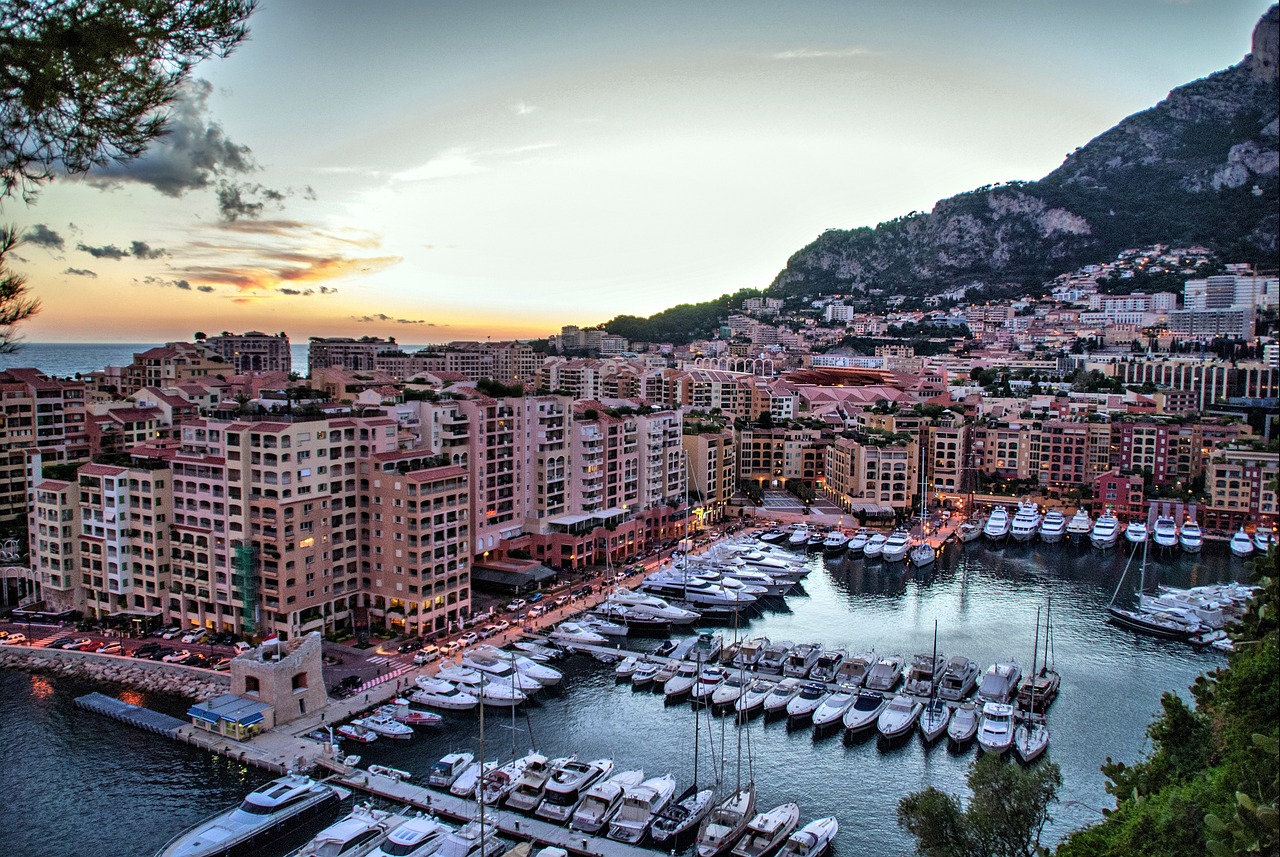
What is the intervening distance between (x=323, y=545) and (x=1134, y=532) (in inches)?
1228

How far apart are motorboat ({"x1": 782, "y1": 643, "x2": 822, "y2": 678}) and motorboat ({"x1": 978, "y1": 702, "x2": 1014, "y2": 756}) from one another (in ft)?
13.8

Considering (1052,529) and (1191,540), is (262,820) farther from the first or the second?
(1191,540)

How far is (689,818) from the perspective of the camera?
15852 millimetres

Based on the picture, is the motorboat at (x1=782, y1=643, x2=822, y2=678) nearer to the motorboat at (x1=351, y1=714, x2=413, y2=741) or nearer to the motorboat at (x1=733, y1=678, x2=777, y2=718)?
the motorboat at (x1=733, y1=678, x2=777, y2=718)

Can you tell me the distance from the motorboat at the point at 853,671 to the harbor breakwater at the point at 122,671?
46.5 feet

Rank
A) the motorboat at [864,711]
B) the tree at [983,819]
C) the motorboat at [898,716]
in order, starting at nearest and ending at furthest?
1. the tree at [983,819]
2. the motorboat at [898,716]
3. the motorboat at [864,711]

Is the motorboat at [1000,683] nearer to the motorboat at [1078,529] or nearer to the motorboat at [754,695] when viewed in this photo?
the motorboat at [754,695]

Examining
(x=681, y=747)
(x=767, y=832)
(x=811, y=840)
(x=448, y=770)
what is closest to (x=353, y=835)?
(x=448, y=770)

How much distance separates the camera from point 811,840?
49.8 ft

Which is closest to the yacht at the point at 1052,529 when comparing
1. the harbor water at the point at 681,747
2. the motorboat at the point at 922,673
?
the harbor water at the point at 681,747

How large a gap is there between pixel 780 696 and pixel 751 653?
261cm

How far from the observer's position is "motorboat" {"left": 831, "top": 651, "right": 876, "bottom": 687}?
2225 cm

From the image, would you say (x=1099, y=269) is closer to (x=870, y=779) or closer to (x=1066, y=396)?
(x=1066, y=396)

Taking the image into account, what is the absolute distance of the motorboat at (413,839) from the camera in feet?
47.7
